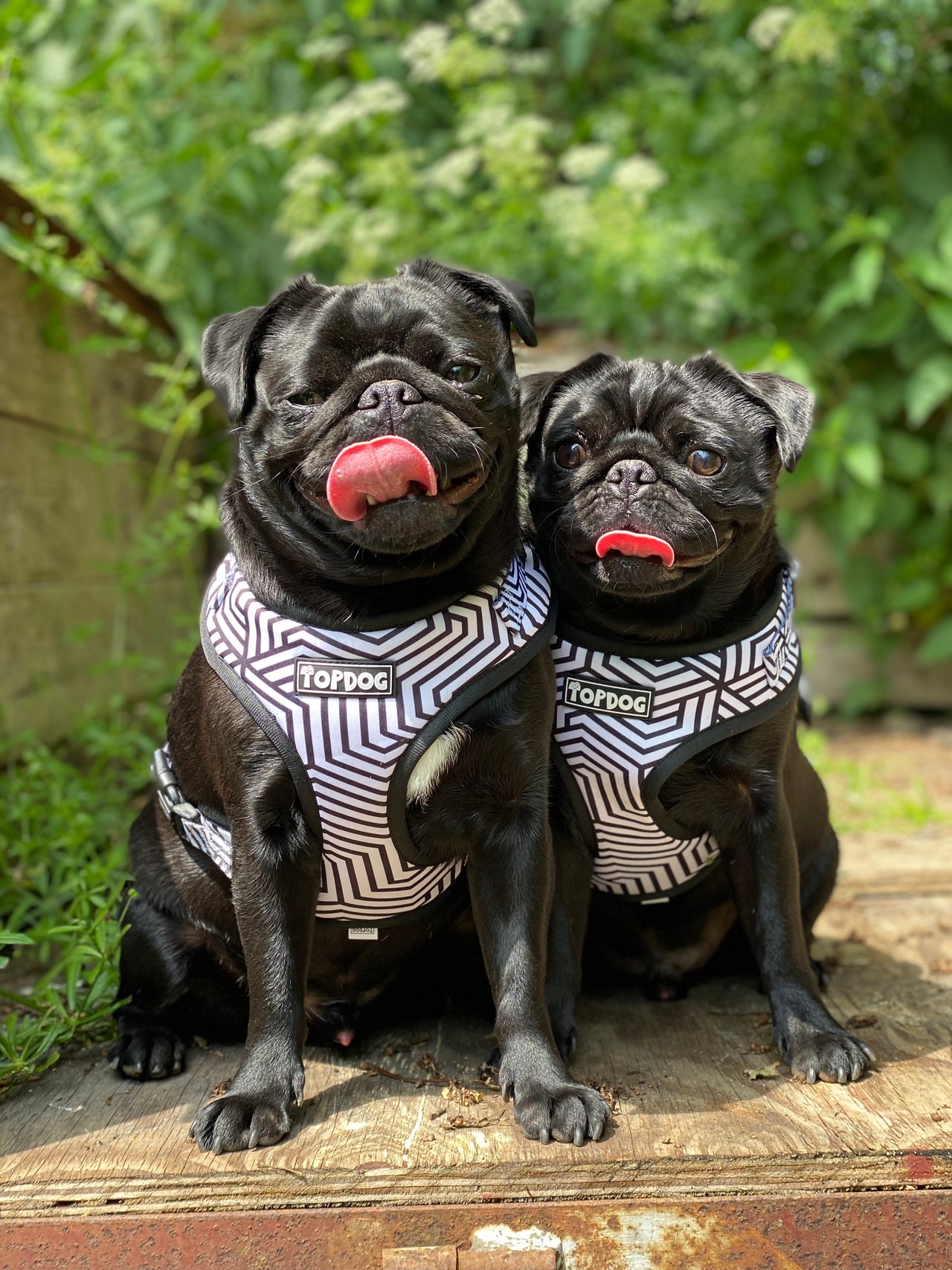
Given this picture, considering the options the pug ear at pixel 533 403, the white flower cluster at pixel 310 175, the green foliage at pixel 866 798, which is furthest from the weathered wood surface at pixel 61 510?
the green foliage at pixel 866 798

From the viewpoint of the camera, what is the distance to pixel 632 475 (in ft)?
7.16

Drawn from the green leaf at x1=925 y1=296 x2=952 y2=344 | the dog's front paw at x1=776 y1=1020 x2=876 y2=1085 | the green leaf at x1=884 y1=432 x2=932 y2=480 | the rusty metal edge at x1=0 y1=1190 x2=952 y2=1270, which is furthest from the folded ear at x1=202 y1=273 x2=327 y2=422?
the green leaf at x1=884 y1=432 x2=932 y2=480

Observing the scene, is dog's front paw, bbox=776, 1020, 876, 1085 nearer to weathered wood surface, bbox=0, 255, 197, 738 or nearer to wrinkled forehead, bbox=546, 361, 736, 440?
wrinkled forehead, bbox=546, 361, 736, 440

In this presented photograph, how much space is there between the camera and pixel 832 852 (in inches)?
103

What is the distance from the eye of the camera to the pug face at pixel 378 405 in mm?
1851

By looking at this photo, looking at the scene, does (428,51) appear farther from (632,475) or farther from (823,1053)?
(823,1053)

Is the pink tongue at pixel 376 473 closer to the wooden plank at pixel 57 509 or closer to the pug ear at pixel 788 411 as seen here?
the pug ear at pixel 788 411

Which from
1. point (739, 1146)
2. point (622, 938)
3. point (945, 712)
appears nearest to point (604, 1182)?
point (739, 1146)

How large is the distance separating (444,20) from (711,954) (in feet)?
15.1

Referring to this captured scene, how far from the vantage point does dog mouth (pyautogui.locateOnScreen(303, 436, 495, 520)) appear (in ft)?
5.96

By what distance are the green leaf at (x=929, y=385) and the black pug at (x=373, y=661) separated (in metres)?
2.95

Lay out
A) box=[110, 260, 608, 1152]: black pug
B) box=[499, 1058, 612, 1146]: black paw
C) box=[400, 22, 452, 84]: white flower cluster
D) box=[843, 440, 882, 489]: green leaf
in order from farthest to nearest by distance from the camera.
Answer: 1. box=[843, 440, 882, 489]: green leaf
2. box=[400, 22, 452, 84]: white flower cluster
3. box=[110, 260, 608, 1152]: black pug
4. box=[499, 1058, 612, 1146]: black paw

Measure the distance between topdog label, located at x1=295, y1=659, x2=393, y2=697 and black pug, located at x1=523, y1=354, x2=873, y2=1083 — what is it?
1.39 ft

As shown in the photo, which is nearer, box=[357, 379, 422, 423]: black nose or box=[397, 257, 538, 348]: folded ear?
box=[357, 379, 422, 423]: black nose
